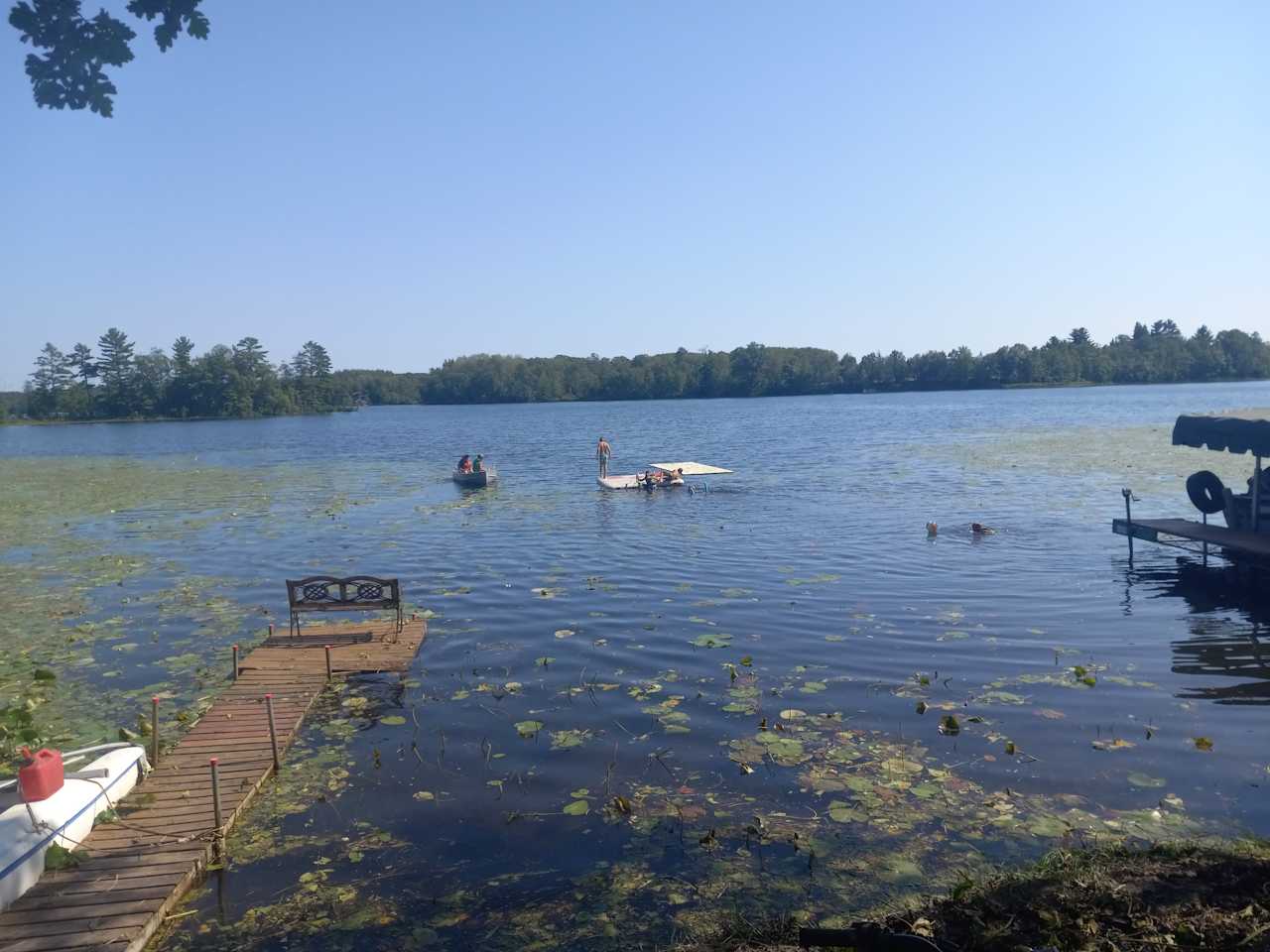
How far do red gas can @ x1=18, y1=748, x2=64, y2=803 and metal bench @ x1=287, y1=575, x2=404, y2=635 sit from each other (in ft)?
21.3

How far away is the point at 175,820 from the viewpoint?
8.62 meters

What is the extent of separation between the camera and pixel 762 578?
20.0 meters

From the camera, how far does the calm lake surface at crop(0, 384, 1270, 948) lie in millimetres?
7707

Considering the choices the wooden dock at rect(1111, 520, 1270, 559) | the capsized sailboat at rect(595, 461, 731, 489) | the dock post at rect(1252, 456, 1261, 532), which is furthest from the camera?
the capsized sailboat at rect(595, 461, 731, 489)

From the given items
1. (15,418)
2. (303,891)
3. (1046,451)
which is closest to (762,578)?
(303,891)

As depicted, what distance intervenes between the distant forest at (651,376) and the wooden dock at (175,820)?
144537 mm

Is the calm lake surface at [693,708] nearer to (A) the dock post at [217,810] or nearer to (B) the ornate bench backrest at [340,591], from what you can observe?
(A) the dock post at [217,810]

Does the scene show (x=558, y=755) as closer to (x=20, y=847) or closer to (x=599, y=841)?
Result: (x=599, y=841)

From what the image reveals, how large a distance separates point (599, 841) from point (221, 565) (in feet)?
57.7

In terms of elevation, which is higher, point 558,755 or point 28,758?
point 28,758

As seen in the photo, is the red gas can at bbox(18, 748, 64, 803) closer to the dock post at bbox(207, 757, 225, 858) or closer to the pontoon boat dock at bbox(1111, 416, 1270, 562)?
the dock post at bbox(207, 757, 225, 858)

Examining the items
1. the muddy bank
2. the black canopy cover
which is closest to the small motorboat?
the black canopy cover

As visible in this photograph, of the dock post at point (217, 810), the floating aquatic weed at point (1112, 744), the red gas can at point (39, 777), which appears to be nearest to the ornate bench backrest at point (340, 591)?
the dock post at point (217, 810)

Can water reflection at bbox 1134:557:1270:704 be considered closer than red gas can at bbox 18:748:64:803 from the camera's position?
No
